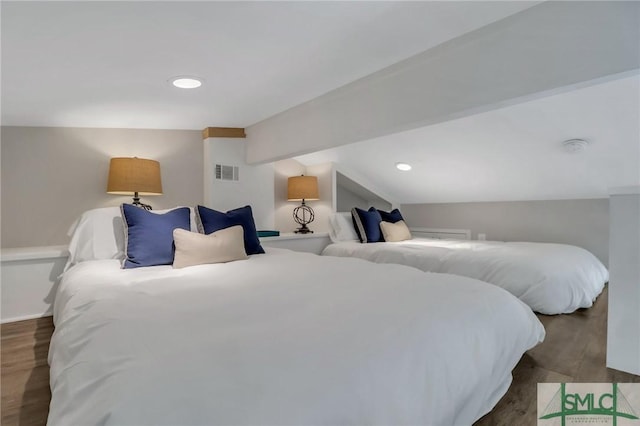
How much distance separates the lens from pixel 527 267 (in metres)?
2.56

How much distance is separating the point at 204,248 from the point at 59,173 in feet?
6.12

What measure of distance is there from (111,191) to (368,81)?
2.37 meters

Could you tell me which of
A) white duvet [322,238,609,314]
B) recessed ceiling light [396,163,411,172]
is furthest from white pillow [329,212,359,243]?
recessed ceiling light [396,163,411,172]

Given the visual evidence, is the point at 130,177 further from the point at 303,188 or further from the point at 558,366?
the point at 558,366

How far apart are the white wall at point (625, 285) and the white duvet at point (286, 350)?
47 cm

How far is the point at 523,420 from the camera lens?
1.29 m

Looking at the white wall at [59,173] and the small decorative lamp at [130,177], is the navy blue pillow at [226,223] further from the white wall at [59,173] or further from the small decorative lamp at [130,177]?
the white wall at [59,173]

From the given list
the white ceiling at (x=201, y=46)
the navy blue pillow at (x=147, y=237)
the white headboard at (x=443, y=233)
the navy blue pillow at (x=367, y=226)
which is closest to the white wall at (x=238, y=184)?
the white ceiling at (x=201, y=46)

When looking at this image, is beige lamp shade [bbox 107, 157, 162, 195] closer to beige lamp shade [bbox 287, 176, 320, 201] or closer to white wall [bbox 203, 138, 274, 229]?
white wall [bbox 203, 138, 274, 229]

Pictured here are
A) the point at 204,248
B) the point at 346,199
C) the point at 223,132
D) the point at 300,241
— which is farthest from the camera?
the point at 346,199

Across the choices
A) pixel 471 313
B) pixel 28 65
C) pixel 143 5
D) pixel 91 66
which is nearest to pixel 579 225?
pixel 471 313

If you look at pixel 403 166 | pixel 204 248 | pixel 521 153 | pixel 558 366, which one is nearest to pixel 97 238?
pixel 204 248

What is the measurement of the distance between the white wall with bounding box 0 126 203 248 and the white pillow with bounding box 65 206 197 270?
71 cm

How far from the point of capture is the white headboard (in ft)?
14.5
